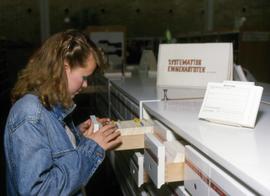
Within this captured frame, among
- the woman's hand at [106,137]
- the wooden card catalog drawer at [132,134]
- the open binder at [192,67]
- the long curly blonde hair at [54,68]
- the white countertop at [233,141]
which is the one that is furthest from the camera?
the open binder at [192,67]

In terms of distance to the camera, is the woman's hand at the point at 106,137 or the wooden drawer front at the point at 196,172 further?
the woman's hand at the point at 106,137

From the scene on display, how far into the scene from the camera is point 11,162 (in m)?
1.15

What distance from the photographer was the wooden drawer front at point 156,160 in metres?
1.20

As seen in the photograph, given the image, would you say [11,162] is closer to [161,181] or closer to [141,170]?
[161,181]

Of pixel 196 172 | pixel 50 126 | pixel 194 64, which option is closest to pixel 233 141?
pixel 196 172

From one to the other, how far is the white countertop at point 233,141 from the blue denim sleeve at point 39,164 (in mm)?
408

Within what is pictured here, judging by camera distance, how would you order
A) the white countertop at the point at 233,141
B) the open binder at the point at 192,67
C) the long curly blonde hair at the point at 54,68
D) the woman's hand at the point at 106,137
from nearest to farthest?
1. the white countertop at the point at 233,141
2. the long curly blonde hair at the point at 54,68
3. the woman's hand at the point at 106,137
4. the open binder at the point at 192,67

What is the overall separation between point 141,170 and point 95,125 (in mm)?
322

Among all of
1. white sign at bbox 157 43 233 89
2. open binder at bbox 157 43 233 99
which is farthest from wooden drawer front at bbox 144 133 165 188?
white sign at bbox 157 43 233 89

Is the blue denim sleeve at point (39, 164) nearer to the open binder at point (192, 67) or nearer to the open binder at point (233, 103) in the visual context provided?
the open binder at point (233, 103)

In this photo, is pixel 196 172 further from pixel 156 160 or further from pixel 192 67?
pixel 192 67

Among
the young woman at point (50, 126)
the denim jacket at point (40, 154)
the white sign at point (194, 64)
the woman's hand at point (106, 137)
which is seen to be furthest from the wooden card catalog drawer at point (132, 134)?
the white sign at point (194, 64)

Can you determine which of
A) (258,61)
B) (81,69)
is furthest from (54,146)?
(258,61)

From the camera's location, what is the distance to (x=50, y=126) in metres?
1.16
